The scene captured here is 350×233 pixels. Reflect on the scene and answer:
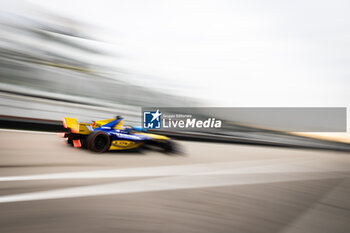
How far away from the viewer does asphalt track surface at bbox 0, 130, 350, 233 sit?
1.34 m

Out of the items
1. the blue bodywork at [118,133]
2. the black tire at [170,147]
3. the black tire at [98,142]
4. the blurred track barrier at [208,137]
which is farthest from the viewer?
the blurred track barrier at [208,137]

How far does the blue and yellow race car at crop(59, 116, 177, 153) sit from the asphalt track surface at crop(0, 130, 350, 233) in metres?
0.17

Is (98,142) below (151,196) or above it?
above

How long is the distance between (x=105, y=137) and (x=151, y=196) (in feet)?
5.02

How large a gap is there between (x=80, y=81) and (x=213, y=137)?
13.0 ft

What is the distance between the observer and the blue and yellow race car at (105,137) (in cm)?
302

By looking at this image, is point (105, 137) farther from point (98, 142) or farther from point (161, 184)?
point (161, 184)

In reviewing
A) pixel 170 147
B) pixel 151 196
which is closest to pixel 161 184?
pixel 151 196

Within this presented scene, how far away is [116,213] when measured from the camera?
1444mm

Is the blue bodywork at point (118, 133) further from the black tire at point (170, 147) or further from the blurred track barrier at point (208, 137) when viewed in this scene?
the blurred track barrier at point (208, 137)

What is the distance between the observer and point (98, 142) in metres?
3.08

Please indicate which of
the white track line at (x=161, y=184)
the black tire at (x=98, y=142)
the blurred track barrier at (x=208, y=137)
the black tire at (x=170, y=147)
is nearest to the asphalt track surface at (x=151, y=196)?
the white track line at (x=161, y=184)

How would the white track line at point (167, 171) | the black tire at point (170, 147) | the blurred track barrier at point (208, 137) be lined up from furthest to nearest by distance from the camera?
1. the blurred track barrier at point (208, 137)
2. the black tire at point (170, 147)
3. the white track line at point (167, 171)

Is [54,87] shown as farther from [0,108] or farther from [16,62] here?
[0,108]
